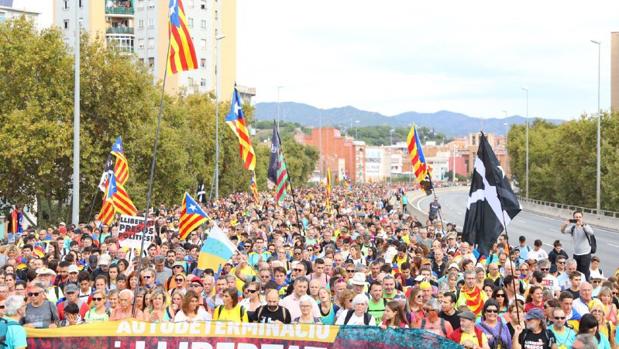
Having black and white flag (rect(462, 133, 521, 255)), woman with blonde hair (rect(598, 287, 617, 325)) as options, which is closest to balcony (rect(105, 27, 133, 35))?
black and white flag (rect(462, 133, 521, 255))

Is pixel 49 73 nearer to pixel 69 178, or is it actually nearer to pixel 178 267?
pixel 69 178

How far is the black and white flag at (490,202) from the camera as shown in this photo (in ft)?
37.6

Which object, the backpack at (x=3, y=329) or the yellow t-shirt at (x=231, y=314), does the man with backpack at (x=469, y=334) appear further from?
the backpack at (x=3, y=329)

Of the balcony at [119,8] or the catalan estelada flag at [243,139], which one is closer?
the catalan estelada flag at [243,139]

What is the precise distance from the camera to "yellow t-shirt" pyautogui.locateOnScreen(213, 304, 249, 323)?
10281mm

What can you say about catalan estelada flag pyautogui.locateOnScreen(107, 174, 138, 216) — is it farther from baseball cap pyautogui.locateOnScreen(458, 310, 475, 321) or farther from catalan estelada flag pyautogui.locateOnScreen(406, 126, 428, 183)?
baseball cap pyautogui.locateOnScreen(458, 310, 475, 321)

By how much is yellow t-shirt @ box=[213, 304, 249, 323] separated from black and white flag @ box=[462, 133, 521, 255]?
113 inches

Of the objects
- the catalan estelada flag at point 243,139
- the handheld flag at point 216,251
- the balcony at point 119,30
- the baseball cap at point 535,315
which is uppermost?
the balcony at point 119,30

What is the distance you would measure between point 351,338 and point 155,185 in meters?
33.8

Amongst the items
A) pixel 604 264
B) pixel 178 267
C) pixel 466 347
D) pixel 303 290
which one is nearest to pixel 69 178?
pixel 604 264

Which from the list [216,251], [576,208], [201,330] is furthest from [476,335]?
[576,208]

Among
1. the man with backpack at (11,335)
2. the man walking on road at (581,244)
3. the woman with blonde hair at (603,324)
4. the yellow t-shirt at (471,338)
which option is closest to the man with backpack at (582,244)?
the man walking on road at (581,244)

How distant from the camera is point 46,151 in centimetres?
3256

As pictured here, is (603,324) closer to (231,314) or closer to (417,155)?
(231,314)
